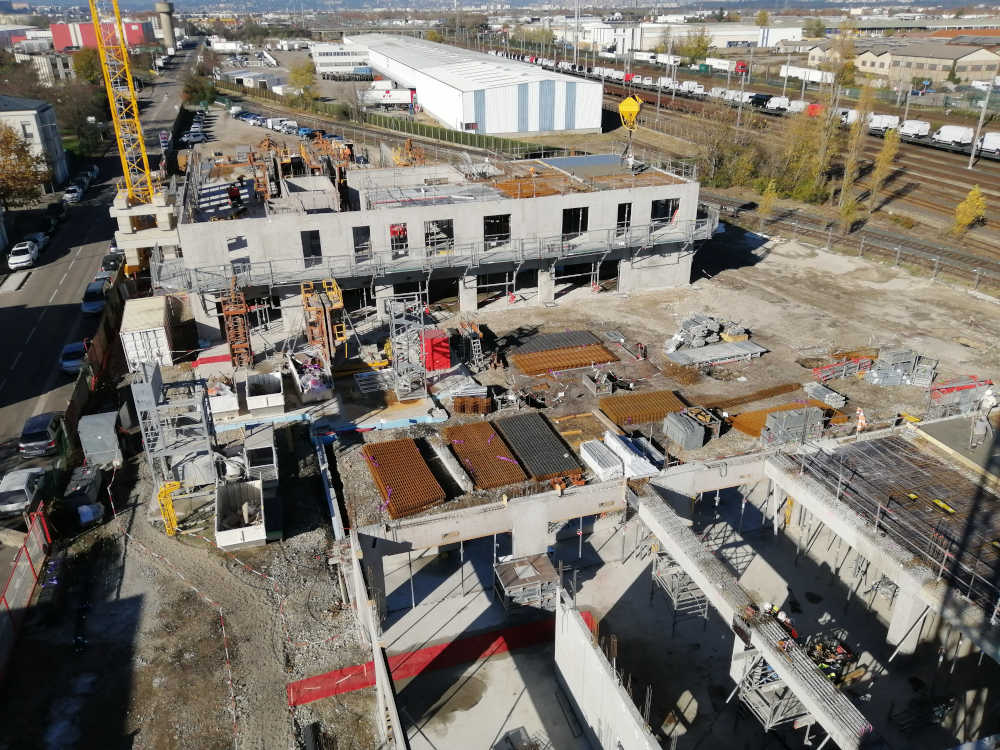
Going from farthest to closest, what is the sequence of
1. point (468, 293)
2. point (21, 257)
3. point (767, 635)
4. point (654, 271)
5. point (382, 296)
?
point (21, 257) < point (654, 271) < point (468, 293) < point (382, 296) < point (767, 635)

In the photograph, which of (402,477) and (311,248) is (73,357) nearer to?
(311,248)

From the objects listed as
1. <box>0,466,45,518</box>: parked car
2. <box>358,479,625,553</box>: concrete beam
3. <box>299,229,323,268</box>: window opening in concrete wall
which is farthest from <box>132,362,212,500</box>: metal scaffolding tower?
<box>299,229,323,268</box>: window opening in concrete wall

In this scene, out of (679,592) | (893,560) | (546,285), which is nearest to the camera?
(893,560)

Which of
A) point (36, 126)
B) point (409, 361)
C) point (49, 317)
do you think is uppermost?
point (36, 126)

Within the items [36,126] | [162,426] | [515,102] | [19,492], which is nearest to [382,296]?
[162,426]

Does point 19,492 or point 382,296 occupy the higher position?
point 382,296

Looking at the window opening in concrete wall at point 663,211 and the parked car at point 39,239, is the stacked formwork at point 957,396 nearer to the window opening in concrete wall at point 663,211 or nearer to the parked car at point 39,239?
the window opening in concrete wall at point 663,211

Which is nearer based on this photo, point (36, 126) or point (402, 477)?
point (402, 477)
